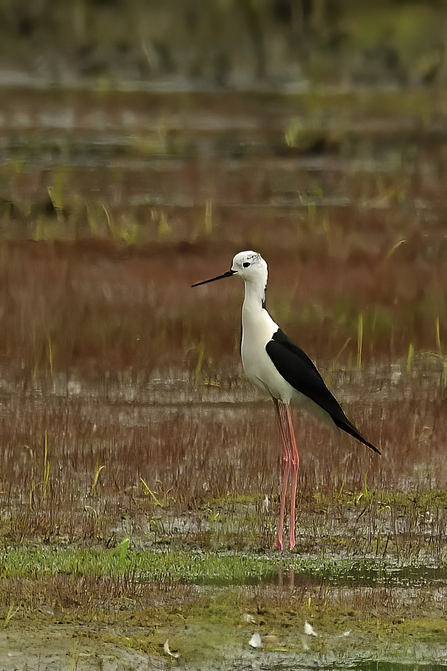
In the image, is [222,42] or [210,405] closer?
[210,405]

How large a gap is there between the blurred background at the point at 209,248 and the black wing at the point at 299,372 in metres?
0.90

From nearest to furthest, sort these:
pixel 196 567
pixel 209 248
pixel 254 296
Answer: pixel 196 567, pixel 254 296, pixel 209 248

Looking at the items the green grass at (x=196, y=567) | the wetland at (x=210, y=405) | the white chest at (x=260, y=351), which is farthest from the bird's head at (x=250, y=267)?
the green grass at (x=196, y=567)

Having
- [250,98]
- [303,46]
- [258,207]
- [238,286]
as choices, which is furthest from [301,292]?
[303,46]

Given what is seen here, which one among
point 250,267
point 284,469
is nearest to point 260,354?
point 250,267

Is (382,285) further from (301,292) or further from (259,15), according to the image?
(259,15)

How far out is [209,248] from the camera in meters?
15.1

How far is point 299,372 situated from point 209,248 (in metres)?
7.75

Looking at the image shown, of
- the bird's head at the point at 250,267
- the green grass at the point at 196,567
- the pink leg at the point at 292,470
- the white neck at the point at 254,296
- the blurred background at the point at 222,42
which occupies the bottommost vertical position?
the green grass at the point at 196,567

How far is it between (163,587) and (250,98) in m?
21.8

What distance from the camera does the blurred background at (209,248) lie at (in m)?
9.15

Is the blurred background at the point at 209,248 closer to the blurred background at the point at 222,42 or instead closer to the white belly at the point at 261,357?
the blurred background at the point at 222,42

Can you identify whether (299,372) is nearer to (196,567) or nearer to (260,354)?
(260,354)

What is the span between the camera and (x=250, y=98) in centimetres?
2734
